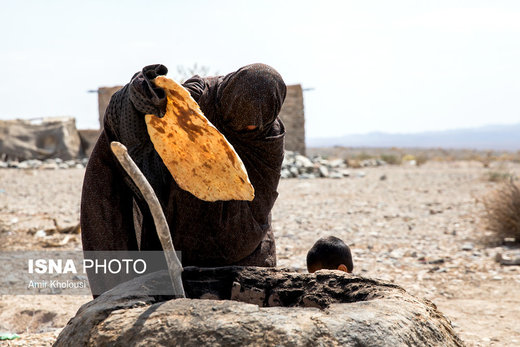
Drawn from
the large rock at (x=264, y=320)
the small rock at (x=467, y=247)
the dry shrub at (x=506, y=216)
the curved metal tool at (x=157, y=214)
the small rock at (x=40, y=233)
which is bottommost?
the small rock at (x=467, y=247)

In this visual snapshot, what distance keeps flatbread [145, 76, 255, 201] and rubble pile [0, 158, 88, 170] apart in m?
15.4

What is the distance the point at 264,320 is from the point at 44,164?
56.8 ft

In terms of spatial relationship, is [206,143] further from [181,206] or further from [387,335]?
[387,335]

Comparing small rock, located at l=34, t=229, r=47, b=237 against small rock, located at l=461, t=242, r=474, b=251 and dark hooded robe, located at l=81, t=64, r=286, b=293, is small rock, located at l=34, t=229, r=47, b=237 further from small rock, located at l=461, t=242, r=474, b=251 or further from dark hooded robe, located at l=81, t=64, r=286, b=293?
small rock, located at l=461, t=242, r=474, b=251

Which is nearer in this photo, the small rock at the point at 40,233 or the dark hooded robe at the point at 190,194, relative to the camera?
the dark hooded robe at the point at 190,194

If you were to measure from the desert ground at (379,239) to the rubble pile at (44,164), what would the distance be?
3.05m

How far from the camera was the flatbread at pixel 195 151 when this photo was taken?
214 centimetres

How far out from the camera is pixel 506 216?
686 cm

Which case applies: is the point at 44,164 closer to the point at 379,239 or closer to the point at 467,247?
the point at 379,239

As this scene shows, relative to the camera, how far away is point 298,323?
172cm

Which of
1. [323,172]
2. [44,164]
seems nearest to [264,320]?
[323,172]

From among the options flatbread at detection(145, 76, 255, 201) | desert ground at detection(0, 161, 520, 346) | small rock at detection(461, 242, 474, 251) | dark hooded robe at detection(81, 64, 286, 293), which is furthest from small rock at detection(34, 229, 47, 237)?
flatbread at detection(145, 76, 255, 201)

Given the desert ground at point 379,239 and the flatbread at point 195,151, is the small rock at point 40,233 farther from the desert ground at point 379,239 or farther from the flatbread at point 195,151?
the flatbread at point 195,151

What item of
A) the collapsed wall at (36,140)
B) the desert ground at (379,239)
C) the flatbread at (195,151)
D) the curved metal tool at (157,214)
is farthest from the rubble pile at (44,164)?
the curved metal tool at (157,214)
